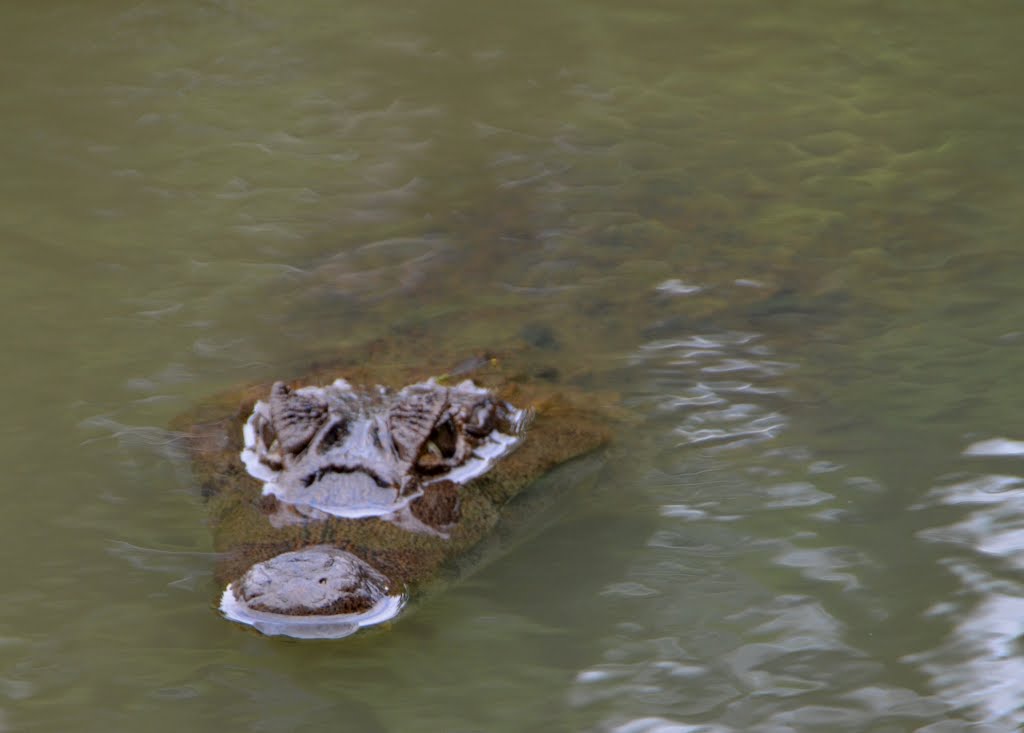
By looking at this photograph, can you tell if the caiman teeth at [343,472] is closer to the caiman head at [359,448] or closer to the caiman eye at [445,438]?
the caiman head at [359,448]

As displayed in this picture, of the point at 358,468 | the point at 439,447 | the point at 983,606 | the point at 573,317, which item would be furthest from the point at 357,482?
the point at 983,606

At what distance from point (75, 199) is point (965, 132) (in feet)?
14.3

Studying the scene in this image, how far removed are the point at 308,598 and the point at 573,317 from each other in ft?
7.54

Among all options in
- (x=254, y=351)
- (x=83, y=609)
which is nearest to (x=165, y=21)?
(x=254, y=351)

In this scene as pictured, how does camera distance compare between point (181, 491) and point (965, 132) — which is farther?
point (965, 132)

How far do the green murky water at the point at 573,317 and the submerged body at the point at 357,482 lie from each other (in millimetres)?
115

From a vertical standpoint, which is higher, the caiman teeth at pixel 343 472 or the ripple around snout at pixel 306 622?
the caiman teeth at pixel 343 472

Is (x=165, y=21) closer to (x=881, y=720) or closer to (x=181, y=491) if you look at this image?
(x=181, y=491)

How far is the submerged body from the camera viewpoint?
3703 millimetres

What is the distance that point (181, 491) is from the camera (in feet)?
15.0

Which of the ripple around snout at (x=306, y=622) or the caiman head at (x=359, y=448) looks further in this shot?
the caiman head at (x=359, y=448)

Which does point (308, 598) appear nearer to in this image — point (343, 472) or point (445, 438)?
point (343, 472)

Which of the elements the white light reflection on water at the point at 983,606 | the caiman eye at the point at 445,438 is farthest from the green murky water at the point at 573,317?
the caiman eye at the point at 445,438

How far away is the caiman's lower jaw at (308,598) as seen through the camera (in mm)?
3625
